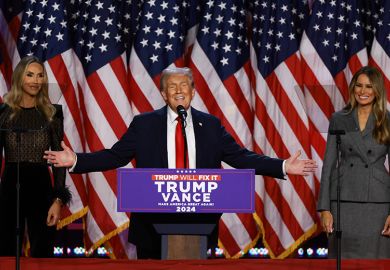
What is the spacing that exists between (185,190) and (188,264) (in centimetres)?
36

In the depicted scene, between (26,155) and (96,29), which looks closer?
(26,155)

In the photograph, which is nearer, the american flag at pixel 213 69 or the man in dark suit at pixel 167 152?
the man in dark suit at pixel 167 152

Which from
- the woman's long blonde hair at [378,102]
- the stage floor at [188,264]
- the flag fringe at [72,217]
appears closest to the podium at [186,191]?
the stage floor at [188,264]

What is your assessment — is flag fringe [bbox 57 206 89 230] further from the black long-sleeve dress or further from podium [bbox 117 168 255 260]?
podium [bbox 117 168 255 260]

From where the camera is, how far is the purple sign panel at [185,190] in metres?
3.16

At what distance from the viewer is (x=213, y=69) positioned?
5.87m

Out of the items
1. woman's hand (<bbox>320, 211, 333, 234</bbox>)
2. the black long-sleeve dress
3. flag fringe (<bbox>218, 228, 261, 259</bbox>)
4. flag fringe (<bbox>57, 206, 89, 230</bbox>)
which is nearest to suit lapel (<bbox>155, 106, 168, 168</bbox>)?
Answer: the black long-sleeve dress

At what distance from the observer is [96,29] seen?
19.0ft

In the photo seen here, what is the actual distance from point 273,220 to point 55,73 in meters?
1.91

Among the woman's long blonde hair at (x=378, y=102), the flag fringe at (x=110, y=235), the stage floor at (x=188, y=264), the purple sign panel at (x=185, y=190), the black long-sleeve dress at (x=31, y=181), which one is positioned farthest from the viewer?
the flag fringe at (x=110, y=235)

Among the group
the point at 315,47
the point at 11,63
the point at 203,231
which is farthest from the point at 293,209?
the point at 203,231

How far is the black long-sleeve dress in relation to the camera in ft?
13.6

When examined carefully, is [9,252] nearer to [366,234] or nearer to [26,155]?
[26,155]

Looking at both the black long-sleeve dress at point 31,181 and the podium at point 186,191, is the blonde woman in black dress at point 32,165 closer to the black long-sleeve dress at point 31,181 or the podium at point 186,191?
the black long-sleeve dress at point 31,181
